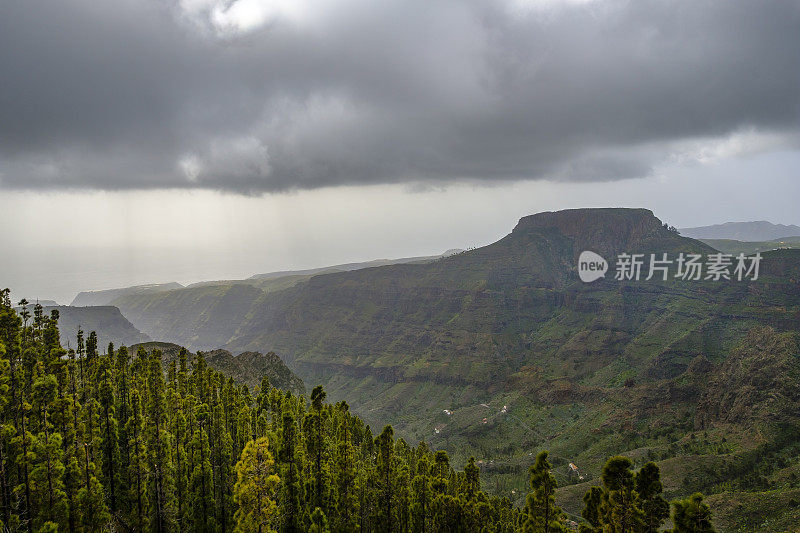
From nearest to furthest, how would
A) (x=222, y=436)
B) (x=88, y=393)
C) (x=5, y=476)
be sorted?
(x=5, y=476)
(x=88, y=393)
(x=222, y=436)

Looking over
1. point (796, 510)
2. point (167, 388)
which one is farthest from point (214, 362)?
point (796, 510)

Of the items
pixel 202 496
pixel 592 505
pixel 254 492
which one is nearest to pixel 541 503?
pixel 592 505

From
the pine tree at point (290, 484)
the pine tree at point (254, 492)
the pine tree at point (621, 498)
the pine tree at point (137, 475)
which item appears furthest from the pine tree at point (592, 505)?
the pine tree at point (137, 475)

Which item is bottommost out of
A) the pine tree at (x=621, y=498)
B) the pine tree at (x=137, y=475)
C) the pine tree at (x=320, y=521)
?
the pine tree at (x=320, y=521)

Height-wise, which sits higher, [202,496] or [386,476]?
[386,476]

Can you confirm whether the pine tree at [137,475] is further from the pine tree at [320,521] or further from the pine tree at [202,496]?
the pine tree at [320,521]

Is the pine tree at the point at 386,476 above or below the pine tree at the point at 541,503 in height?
below

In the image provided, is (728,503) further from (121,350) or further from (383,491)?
(121,350)

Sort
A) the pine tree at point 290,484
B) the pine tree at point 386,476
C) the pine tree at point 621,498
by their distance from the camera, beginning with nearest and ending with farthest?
the pine tree at point 621,498, the pine tree at point 290,484, the pine tree at point 386,476

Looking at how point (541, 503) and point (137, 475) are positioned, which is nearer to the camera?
point (541, 503)

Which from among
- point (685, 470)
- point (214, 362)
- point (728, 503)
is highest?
point (214, 362)

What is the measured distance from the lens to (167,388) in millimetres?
80938

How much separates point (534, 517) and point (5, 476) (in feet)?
157

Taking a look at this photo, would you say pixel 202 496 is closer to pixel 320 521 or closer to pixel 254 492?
pixel 320 521
